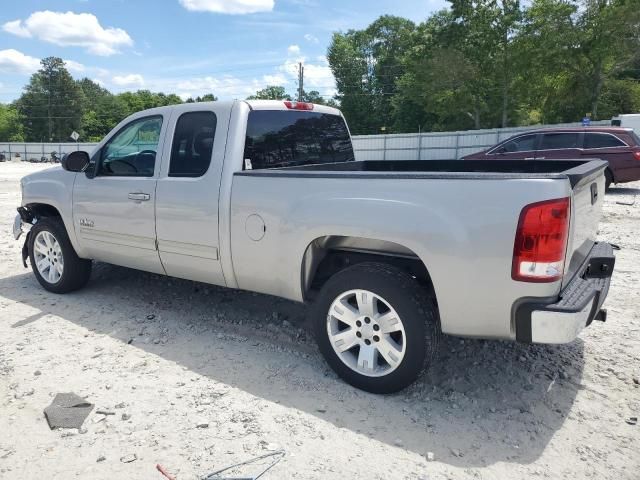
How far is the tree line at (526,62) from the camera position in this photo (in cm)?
3156

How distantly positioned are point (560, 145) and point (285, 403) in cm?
1157

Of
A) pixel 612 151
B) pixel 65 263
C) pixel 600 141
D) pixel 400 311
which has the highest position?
pixel 600 141

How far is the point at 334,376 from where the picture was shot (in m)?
3.50

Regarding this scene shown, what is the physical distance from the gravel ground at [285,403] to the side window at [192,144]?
138 centimetres

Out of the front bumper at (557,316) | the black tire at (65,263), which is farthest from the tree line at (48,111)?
the front bumper at (557,316)

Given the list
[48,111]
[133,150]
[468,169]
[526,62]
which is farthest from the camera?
[48,111]

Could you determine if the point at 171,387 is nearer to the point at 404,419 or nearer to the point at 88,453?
the point at 88,453

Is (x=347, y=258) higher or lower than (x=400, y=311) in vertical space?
higher

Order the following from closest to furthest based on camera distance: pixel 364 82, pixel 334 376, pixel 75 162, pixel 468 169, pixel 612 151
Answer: pixel 334 376 → pixel 468 169 → pixel 75 162 → pixel 612 151 → pixel 364 82

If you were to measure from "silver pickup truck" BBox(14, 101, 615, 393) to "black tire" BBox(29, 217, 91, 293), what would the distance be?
2 centimetres

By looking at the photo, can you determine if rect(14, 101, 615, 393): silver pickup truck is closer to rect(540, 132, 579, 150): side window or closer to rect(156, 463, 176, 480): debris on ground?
rect(156, 463, 176, 480): debris on ground

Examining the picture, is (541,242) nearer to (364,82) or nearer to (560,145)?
(560,145)

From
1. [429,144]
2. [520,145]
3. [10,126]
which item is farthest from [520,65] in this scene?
[10,126]

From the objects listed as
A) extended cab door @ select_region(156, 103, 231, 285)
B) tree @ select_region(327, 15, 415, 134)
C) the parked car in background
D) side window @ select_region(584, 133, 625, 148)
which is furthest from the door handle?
tree @ select_region(327, 15, 415, 134)
